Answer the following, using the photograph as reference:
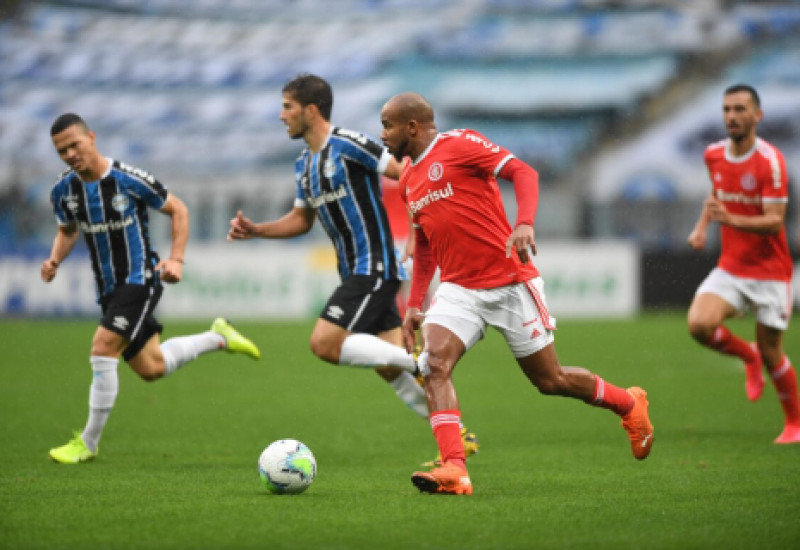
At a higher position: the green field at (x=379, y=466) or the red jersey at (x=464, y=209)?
the red jersey at (x=464, y=209)

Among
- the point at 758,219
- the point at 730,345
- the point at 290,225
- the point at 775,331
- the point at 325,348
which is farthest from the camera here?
the point at 730,345

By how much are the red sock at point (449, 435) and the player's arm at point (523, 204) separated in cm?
90

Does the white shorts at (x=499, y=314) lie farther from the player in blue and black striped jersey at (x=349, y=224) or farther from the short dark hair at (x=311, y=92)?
the short dark hair at (x=311, y=92)

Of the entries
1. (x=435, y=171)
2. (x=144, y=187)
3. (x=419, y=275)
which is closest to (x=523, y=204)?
(x=435, y=171)

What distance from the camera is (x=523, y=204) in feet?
19.2

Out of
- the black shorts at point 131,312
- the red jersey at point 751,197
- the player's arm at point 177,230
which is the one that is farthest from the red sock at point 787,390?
the black shorts at point 131,312

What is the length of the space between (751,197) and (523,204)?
141 inches

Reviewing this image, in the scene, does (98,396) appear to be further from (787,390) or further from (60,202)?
(787,390)

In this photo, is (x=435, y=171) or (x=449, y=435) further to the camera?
(x=435, y=171)

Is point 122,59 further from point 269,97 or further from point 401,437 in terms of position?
point 401,437

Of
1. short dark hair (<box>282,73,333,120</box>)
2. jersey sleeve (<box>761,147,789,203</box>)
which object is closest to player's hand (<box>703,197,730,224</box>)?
jersey sleeve (<box>761,147,789,203</box>)

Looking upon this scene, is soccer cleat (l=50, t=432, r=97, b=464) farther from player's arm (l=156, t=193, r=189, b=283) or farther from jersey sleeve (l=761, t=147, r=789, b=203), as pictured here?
jersey sleeve (l=761, t=147, r=789, b=203)

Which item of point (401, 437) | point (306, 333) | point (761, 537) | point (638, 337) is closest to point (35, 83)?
point (306, 333)

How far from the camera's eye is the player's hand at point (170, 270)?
7.68 m
